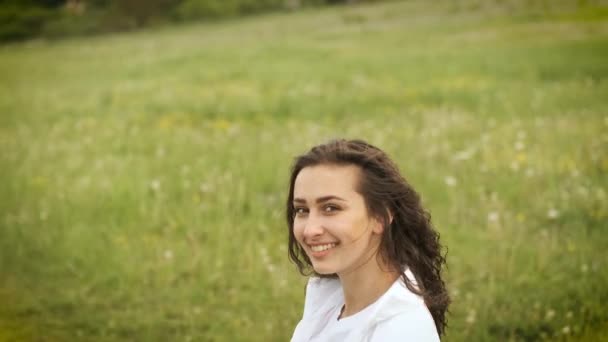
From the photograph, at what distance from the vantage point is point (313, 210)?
2.37 m

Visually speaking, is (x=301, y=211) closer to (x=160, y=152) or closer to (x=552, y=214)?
(x=552, y=214)

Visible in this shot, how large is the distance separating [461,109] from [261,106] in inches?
103

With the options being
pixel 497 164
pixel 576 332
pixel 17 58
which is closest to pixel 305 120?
pixel 497 164

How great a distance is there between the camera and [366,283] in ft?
7.98

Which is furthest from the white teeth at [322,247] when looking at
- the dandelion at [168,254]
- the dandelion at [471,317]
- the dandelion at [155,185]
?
the dandelion at [155,185]

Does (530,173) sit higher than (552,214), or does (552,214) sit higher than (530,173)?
(530,173)

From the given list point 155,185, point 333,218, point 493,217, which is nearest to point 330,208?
point 333,218

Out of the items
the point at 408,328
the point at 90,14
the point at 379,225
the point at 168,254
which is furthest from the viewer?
the point at 90,14

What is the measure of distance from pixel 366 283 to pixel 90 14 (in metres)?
12.7

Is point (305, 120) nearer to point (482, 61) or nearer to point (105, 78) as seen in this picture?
point (482, 61)

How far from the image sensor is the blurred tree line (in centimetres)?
1245

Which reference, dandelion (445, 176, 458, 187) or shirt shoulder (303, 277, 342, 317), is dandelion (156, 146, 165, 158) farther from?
shirt shoulder (303, 277, 342, 317)

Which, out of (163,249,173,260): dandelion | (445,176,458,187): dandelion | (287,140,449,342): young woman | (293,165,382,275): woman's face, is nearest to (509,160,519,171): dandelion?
(445,176,458,187): dandelion

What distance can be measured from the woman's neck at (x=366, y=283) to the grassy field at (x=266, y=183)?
171 cm
